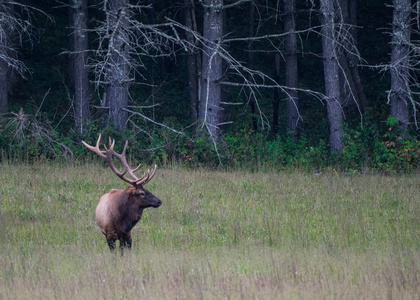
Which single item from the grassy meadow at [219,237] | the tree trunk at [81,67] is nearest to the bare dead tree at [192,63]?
the tree trunk at [81,67]

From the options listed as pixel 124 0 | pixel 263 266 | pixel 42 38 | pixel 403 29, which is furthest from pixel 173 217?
pixel 42 38

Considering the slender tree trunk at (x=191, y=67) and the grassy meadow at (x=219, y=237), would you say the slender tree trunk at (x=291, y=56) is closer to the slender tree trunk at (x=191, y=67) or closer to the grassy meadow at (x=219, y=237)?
the slender tree trunk at (x=191, y=67)

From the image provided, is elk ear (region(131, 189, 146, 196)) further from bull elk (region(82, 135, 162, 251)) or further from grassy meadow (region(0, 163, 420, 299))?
grassy meadow (region(0, 163, 420, 299))

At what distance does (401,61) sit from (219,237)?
30.2ft

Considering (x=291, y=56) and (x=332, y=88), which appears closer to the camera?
(x=332, y=88)

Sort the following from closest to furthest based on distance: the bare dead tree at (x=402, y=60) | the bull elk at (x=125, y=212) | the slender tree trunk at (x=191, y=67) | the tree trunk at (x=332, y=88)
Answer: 1. the bull elk at (x=125, y=212)
2. the bare dead tree at (x=402, y=60)
3. the tree trunk at (x=332, y=88)
4. the slender tree trunk at (x=191, y=67)

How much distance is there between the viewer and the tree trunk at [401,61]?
15.0 m

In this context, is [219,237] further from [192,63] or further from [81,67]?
[192,63]

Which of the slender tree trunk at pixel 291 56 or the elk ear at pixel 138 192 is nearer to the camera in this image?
the elk ear at pixel 138 192

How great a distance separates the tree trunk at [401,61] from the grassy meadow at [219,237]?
8.53ft

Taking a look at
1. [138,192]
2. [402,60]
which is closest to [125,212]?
[138,192]

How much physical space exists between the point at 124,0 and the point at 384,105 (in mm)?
11935

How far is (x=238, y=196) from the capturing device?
430 inches

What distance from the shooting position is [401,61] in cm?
1507
